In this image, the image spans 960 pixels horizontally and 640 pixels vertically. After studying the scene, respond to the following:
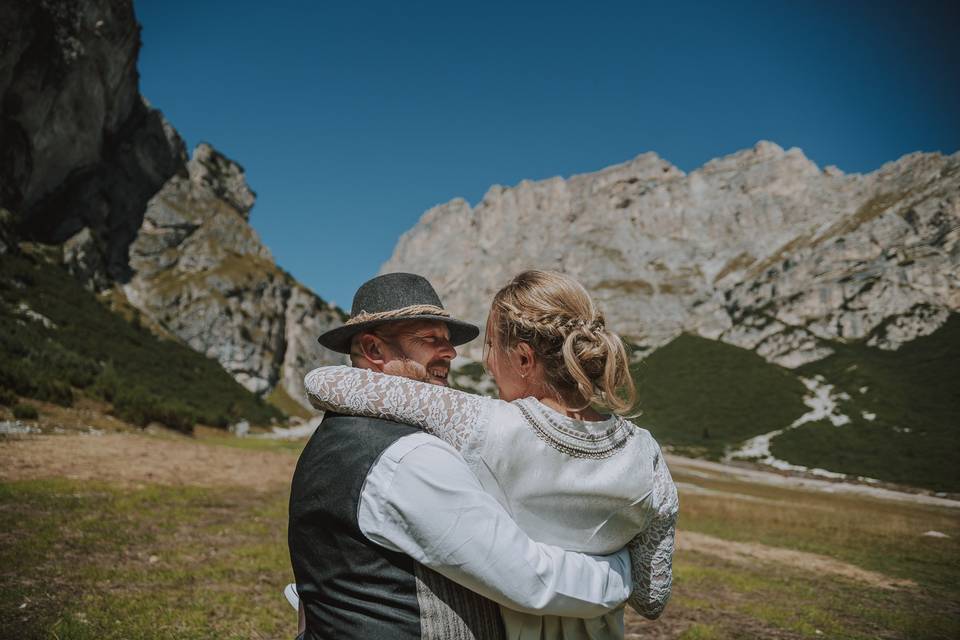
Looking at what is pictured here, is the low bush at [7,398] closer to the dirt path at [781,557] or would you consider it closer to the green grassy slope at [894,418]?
the dirt path at [781,557]

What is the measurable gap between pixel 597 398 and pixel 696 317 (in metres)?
195

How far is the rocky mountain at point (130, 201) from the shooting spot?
59.9m

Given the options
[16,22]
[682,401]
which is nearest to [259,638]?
[16,22]

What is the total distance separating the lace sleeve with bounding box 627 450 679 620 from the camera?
2627 millimetres

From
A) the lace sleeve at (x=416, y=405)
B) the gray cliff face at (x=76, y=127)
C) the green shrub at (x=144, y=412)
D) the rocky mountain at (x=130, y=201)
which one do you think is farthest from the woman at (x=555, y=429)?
the gray cliff face at (x=76, y=127)

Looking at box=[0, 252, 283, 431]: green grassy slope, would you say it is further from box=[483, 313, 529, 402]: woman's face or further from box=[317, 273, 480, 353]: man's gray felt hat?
box=[483, 313, 529, 402]: woman's face

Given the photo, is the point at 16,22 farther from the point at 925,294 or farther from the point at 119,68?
the point at 925,294

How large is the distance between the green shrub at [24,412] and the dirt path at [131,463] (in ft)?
7.64

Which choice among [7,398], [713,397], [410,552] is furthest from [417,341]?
[713,397]

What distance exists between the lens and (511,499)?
223 centimetres

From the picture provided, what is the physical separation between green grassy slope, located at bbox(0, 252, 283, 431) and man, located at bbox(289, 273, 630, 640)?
26978mm

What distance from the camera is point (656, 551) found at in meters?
2.66

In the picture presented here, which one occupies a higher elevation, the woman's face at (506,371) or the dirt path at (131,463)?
the woman's face at (506,371)

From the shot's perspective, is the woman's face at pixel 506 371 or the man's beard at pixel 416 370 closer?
the woman's face at pixel 506 371
